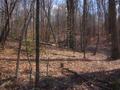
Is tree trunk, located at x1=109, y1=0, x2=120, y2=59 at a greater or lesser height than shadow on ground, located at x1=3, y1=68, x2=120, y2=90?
greater

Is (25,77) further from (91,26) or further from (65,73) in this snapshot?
(91,26)

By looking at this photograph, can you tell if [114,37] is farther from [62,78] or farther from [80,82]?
[80,82]

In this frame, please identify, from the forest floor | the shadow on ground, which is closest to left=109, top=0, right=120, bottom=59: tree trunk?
the forest floor

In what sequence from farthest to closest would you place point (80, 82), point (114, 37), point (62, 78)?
point (114, 37), point (62, 78), point (80, 82)

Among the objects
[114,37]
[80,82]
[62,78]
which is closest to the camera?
[80,82]

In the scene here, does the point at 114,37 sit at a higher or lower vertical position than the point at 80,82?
higher

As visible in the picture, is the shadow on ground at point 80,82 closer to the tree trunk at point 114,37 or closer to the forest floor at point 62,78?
the forest floor at point 62,78

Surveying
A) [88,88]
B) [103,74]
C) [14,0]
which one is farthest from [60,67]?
[14,0]

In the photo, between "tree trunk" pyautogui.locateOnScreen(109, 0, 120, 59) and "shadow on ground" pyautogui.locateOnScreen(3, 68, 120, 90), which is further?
"tree trunk" pyautogui.locateOnScreen(109, 0, 120, 59)

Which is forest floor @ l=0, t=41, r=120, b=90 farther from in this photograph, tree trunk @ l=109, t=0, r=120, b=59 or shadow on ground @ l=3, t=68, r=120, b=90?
tree trunk @ l=109, t=0, r=120, b=59

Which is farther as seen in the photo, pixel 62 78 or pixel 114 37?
pixel 114 37

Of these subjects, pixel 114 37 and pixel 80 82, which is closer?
pixel 80 82

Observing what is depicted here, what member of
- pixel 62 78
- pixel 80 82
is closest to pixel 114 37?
pixel 62 78

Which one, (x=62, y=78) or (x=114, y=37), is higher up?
(x=114, y=37)
